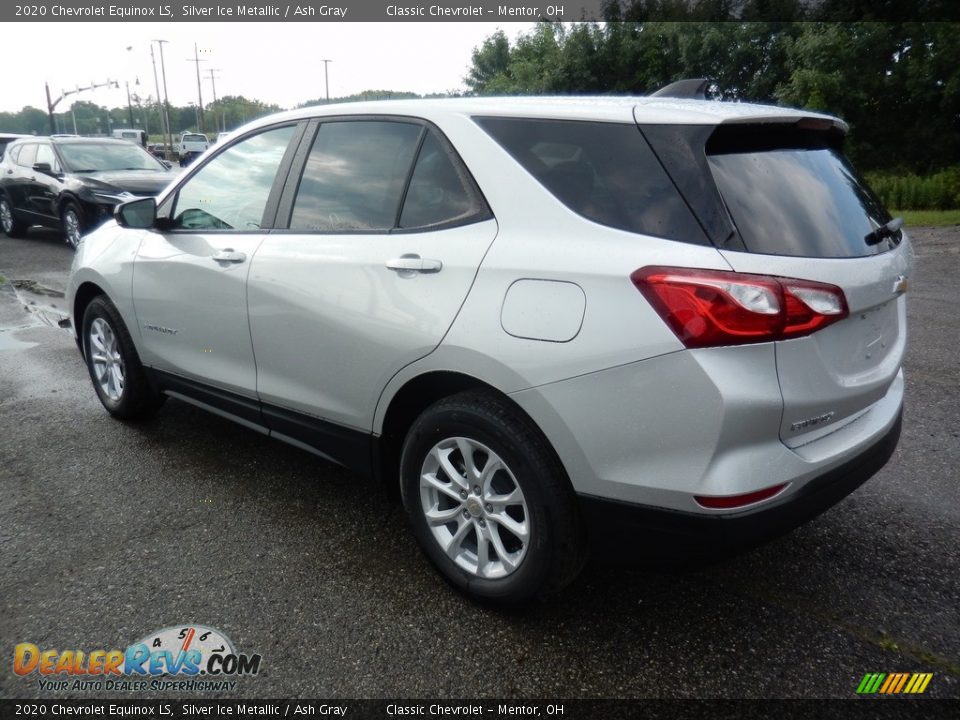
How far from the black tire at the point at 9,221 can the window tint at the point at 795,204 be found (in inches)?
553

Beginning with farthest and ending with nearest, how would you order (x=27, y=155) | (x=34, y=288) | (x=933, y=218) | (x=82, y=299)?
1. (x=933, y=218)
2. (x=27, y=155)
3. (x=34, y=288)
4. (x=82, y=299)

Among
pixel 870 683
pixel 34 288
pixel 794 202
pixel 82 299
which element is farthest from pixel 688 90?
pixel 34 288

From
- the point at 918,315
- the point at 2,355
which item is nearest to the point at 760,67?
the point at 918,315

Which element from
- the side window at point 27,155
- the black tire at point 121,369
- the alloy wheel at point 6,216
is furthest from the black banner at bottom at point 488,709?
the alloy wheel at point 6,216

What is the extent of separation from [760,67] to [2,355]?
105 feet

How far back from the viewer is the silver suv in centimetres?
206

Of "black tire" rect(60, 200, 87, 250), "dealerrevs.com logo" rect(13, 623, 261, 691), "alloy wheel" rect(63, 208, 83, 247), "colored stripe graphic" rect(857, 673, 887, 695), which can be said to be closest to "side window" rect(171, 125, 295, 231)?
"dealerrevs.com logo" rect(13, 623, 261, 691)

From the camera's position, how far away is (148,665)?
241 centimetres

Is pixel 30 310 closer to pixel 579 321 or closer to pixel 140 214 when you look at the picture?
pixel 140 214

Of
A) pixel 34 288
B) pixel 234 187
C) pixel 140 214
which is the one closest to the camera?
pixel 234 187

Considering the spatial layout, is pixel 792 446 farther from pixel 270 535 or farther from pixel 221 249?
pixel 221 249

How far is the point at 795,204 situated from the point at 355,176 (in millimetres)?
1629

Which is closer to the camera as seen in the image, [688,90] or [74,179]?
[688,90]

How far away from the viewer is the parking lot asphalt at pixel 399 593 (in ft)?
7.62
